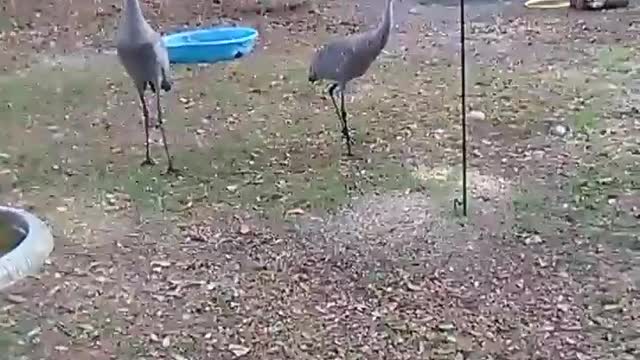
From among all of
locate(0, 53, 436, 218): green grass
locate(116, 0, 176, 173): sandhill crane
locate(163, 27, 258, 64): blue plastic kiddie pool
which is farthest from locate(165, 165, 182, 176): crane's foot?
locate(163, 27, 258, 64): blue plastic kiddie pool

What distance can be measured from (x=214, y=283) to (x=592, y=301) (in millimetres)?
1033

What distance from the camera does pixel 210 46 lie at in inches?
224

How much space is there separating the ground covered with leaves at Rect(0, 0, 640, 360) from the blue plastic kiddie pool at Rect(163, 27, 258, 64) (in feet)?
0.46


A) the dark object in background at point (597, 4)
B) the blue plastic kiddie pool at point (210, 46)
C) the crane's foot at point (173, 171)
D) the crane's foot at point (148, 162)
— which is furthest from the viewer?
the dark object in background at point (597, 4)

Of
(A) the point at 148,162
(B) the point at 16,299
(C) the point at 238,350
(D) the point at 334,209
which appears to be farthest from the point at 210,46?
(C) the point at 238,350

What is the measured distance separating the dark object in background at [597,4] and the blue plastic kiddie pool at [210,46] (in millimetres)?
2174

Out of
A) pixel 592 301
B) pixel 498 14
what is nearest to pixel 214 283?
pixel 592 301

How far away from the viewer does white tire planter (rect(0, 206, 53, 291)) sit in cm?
291

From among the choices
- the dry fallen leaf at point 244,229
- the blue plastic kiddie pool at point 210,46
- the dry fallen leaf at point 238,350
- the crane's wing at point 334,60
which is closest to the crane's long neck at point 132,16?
the crane's wing at point 334,60

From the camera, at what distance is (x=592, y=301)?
2.75 metres

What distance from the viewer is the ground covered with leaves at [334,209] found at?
2.65 metres

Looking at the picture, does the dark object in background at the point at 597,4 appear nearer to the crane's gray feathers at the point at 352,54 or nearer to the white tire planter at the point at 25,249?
the crane's gray feathers at the point at 352,54

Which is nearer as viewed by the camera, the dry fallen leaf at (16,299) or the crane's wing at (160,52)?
the dry fallen leaf at (16,299)

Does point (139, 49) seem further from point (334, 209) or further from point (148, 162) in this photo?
point (334, 209)
